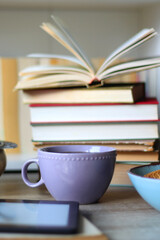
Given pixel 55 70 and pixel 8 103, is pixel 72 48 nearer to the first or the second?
pixel 55 70

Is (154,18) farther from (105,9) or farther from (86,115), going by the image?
(86,115)

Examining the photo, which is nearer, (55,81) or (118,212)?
(118,212)

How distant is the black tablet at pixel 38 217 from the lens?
0.41 meters

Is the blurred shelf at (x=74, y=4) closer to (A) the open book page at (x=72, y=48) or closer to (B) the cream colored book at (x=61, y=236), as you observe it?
(A) the open book page at (x=72, y=48)

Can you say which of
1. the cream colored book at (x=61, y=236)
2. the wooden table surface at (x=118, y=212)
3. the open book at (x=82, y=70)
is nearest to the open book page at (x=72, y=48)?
the open book at (x=82, y=70)

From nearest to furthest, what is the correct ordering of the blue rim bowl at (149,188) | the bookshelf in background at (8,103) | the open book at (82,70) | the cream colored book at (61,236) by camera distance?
the cream colored book at (61,236) → the blue rim bowl at (149,188) → the open book at (82,70) → the bookshelf in background at (8,103)

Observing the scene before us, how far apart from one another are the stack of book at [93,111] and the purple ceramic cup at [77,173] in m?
0.13

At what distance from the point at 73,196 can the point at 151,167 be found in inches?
5.9

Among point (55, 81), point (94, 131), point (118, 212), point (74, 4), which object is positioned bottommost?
point (118, 212)

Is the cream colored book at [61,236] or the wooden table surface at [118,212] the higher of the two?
the cream colored book at [61,236]

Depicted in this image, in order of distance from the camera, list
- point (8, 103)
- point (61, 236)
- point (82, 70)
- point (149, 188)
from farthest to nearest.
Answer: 1. point (8, 103)
2. point (82, 70)
3. point (149, 188)
4. point (61, 236)

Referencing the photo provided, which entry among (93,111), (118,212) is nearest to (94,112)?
(93,111)

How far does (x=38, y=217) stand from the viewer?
18.0 inches

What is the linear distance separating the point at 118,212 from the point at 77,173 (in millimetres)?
87
